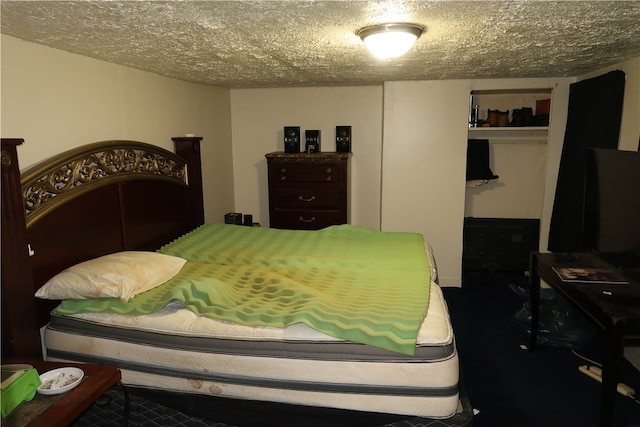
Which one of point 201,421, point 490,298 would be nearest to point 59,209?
point 201,421

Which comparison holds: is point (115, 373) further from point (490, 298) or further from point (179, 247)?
point (490, 298)

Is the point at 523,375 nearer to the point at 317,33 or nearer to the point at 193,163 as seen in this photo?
the point at 317,33

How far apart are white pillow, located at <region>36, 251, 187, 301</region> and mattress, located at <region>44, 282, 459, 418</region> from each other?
0.12 metres

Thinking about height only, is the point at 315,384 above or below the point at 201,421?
above

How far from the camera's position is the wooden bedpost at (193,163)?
352 cm

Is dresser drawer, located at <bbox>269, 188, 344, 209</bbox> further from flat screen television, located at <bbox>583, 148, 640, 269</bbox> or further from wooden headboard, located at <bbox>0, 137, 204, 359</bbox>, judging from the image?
flat screen television, located at <bbox>583, 148, 640, 269</bbox>

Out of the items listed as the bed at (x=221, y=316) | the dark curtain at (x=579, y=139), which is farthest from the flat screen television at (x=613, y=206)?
the bed at (x=221, y=316)

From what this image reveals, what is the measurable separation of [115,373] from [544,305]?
2.85m

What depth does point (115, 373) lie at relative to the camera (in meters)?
1.71

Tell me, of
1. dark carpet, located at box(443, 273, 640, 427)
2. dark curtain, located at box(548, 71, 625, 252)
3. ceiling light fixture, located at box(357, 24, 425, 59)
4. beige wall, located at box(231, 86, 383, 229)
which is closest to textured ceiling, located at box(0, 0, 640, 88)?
ceiling light fixture, located at box(357, 24, 425, 59)

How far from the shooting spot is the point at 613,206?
8.11 feet

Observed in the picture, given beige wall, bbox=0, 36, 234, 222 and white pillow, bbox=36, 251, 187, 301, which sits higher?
beige wall, bbox=0, 36, 234, 222

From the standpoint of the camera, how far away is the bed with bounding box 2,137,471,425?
1.75 m

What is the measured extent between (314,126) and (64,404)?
367cm
